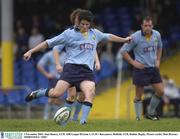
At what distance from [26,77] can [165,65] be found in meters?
4.96

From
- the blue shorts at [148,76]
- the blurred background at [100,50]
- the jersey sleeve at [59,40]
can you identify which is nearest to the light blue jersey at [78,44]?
the jersey sleeve at [59,40]

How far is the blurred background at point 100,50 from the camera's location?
22.8 m

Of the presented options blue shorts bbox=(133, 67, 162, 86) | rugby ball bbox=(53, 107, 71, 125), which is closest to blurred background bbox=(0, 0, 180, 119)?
blue shorts bbox=(133, 67, 162, 86)

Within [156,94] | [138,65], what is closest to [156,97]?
[156,94]

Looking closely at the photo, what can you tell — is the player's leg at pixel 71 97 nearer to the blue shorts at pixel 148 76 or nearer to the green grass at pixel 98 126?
the green grass at pixel 98 126

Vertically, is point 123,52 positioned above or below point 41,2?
below

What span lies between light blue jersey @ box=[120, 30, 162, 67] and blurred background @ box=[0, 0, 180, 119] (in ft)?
18.8

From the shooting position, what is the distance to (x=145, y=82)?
1496cm

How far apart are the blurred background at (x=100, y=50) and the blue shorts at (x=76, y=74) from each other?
746 centimetres

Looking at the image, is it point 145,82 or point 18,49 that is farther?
point 18,49

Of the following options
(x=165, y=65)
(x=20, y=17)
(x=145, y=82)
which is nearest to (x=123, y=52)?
(x=145, y=82)

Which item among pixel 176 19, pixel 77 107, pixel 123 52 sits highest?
pixel 176 19

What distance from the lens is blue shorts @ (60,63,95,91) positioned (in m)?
13.2

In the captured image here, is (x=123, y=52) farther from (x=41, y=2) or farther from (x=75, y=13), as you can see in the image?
(x=41, y=2)
